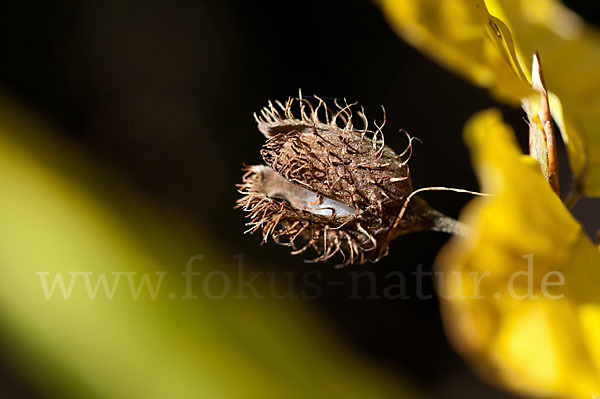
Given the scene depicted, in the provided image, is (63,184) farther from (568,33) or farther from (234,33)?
(568,33)

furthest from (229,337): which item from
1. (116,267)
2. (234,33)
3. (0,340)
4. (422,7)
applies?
(234,33)

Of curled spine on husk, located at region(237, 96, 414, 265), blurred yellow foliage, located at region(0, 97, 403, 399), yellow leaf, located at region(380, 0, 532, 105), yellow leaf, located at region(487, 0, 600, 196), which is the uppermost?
yellow leaf, located at region(487, 0, 600, 196)

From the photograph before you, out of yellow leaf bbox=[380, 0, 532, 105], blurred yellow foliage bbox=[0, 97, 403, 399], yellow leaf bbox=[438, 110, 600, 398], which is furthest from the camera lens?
blurred yellow foliage bbox=[0, 97, 403, 399]

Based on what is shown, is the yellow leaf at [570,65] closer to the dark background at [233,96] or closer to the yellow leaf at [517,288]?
the yellow leaf at [517,288]

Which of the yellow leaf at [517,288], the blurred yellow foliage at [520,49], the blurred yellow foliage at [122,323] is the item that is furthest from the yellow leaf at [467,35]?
the blurred yellow foliage at [122,323]

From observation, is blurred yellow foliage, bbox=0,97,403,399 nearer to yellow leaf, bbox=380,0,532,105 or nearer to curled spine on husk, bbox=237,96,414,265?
curled spine on husk, bbox=237,96,414,265

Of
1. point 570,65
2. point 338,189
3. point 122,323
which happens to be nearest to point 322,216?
point 338,189

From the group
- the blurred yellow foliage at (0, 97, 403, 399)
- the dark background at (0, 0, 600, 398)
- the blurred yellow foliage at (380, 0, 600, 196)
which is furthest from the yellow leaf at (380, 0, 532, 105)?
the dark background at (0, 0, 600, 398)
